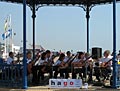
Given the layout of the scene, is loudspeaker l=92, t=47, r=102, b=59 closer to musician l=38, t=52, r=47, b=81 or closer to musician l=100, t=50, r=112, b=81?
musician l=100, t=50, r=112, b=81

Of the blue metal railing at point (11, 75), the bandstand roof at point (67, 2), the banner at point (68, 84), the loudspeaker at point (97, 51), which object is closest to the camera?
the banner at point (68, 84)

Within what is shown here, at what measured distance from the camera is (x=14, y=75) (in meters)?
13.5

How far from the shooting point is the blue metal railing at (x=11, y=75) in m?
13.4

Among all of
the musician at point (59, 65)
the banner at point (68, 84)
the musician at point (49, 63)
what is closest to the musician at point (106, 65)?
the musician at point (59, 65)

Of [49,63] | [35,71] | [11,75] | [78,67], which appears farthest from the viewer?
[78,67]

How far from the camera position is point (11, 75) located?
13.5m

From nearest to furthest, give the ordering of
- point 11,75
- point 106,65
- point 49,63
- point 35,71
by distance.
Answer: point 11,75, point 35,71, point 49,63, point 106,65

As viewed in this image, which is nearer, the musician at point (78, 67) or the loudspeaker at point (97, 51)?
the musician at point (78, 67)

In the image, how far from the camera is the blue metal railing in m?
13.4

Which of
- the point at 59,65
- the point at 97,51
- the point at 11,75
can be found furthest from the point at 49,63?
the point at 97,51

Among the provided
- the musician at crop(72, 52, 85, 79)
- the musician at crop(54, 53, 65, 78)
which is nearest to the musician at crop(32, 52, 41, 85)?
the musician at crop(54, 53, 65, 78)

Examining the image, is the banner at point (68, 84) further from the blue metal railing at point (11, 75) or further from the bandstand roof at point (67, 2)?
the bandstand roof at point (67, 2)

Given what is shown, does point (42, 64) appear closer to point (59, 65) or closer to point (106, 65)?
point (59, 65)

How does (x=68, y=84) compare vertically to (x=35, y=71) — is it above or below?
below
